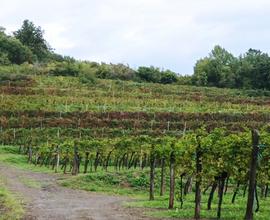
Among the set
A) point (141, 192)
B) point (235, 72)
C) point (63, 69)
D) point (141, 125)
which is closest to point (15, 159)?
point (141, 192)

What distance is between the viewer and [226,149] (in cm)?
2123

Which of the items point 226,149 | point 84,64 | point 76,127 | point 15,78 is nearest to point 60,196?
point 226,149

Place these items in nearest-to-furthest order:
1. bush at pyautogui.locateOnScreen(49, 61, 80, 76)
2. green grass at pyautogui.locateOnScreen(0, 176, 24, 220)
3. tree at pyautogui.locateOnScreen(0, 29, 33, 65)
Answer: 1. green grass at pyautogui.locateOnScreen(0, 176, 24, 220)
2. bush at pyautogui.locateOnScreen(49, 61, 80, 76)
3. tree at pyautogui.locateOnScreen(0, 29, 33, 65)

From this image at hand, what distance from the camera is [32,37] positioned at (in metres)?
127

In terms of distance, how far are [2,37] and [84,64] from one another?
17600 millimetres

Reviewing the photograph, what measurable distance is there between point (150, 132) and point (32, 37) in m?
75.2

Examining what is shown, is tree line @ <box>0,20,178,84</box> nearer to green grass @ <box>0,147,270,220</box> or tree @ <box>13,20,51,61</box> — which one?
tree @ <box>13,20,51,61</box>

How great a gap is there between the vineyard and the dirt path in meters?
2.50

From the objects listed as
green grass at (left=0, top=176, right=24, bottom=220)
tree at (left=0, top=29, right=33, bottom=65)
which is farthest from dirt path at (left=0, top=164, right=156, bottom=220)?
tree at (left=0, top=29, right=33, bottom=65)

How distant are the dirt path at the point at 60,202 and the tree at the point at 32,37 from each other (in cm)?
9268

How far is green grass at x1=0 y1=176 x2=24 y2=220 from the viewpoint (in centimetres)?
1955

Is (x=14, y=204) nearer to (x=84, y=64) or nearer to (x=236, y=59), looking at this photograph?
(x=84, y=64)

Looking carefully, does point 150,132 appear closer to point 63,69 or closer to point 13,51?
point 63,69

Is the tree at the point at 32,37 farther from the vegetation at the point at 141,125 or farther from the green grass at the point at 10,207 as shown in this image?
the green grass at the point at 10,207
